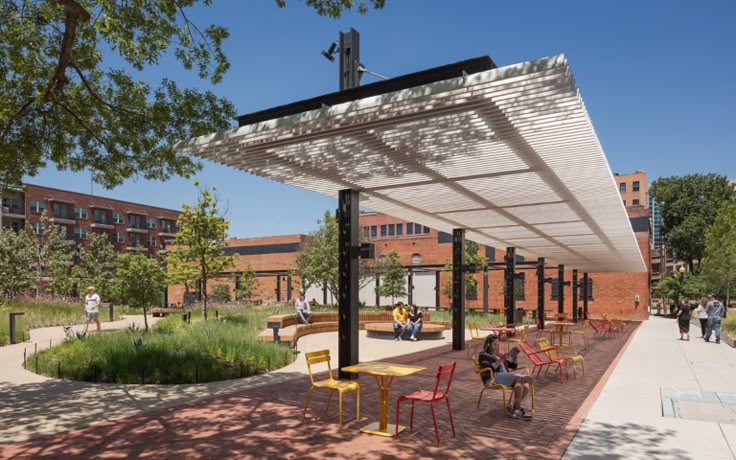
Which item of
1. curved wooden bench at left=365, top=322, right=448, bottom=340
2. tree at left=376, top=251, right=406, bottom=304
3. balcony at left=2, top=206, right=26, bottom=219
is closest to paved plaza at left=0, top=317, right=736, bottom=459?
curved wooden bench at left=365, top=322, right=448, bottom=340

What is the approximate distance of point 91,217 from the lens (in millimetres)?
71688

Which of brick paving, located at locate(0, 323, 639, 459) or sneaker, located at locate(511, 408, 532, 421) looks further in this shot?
sneaker, located at locate(511, 408, 532, 421)

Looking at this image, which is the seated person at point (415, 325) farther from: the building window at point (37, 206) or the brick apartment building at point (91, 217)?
the building window at point (37, 206)

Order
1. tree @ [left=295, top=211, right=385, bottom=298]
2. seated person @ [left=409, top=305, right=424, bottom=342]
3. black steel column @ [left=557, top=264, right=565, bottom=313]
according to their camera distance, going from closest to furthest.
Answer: seated person @ [left=409, top=305, right=424, bottom=342] → black steel column @ [left=557, top=264, right=565, bottom=313] → tree @ [left=295, top=211, right=385, bottom=298]

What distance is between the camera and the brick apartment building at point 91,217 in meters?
63.6

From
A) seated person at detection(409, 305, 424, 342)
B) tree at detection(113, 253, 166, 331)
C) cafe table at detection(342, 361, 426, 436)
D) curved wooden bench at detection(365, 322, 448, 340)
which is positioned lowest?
curved wooden bench at detection(365, 322, 448, 340)

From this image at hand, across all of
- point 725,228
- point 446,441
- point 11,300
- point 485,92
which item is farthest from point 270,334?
point 725,228

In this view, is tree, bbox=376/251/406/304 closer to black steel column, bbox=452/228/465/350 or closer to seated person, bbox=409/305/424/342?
seated person, bbox=409/305/424/342

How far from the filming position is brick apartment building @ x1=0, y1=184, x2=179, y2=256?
63625 mm

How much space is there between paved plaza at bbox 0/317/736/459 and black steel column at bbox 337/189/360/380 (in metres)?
0.63

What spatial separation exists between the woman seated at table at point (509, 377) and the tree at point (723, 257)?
24.0m

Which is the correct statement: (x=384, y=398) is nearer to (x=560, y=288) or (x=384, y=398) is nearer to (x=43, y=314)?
(x=43, y=314)

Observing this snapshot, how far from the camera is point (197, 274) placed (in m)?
22.5

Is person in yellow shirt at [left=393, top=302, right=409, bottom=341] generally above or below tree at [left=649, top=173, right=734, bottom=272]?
below
